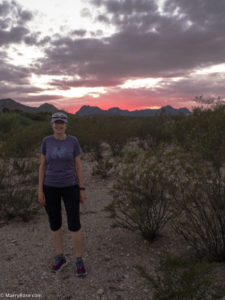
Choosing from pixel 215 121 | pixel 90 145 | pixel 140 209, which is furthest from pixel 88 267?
pixel 90 145

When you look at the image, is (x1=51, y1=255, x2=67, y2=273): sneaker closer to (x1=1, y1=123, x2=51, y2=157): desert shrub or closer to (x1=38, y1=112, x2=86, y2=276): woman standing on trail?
(x1=38, y1=112, x2=86, y2=276): woman standing on trail

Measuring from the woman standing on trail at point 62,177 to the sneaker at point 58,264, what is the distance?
13 millimetres

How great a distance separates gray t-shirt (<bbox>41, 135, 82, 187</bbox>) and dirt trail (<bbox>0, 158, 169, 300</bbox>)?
129cm

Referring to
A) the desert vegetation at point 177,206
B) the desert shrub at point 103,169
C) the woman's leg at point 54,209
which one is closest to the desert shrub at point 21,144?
the desert vegetation at point 177,206

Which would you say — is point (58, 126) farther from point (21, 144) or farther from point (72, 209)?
point (21, 144)

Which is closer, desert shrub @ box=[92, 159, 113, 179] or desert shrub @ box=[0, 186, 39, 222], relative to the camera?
desert shrub @ box=[0, 186, 39, 222]

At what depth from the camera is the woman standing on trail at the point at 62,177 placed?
3754 mm

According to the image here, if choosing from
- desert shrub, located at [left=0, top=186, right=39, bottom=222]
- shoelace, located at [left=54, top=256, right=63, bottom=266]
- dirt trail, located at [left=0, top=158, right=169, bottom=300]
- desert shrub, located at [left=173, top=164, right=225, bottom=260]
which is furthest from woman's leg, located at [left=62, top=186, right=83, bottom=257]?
desert shrub, located at [left=0, top=186, right=39, bottom=222]

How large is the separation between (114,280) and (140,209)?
4.00 ft

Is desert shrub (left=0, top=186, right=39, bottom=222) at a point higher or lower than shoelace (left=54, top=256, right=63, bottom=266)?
higher

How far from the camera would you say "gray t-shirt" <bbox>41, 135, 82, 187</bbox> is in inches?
147

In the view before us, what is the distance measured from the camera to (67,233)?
5305mm

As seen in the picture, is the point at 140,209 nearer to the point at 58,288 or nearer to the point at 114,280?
the point at 114,280

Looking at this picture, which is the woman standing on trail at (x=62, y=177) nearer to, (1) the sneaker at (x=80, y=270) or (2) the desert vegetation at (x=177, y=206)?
(1) the sneaker at (x=80, y=270)
